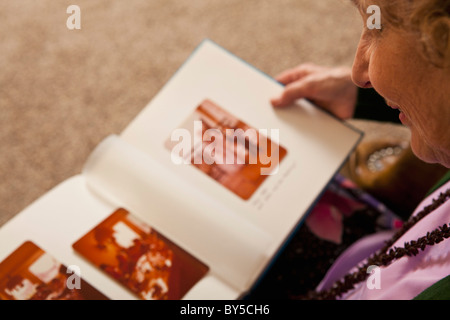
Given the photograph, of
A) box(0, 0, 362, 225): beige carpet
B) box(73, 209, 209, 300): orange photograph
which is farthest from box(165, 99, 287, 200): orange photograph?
box(0, 0, 362, 225): beige carpet

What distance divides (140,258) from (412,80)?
1.42ft

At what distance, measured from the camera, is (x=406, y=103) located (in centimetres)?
33

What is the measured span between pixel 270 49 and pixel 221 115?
23.3 inches

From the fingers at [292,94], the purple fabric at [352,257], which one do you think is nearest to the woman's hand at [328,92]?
the fingers at [292,94]

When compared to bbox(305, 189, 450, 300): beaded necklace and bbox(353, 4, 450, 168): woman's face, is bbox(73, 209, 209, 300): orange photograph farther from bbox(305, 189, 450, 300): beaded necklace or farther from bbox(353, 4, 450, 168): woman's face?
bbox(353, 4, 450, 168): woman's face

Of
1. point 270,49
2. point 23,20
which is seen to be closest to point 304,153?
point 270,49

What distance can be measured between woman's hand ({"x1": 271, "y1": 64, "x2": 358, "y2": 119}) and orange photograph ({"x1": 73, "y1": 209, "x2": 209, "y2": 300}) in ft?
0.89

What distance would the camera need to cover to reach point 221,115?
0.70 m

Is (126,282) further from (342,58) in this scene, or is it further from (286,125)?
(342,58)

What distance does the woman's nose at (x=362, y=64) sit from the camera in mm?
374

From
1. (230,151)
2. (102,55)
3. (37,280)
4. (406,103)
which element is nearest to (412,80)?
(406,103)

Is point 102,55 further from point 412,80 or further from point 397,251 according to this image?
point 412,80

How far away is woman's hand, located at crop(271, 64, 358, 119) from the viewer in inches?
27.3
